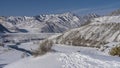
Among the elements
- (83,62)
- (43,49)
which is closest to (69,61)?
(83,62)

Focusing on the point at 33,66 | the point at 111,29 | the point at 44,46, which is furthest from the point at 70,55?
the point at 111,29

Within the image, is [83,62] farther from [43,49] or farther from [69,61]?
[43,49]

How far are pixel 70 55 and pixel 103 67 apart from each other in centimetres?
491

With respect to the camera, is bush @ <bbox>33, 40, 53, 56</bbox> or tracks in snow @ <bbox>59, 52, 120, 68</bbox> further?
bush @ <bbox>33, 40, 53, 56</bbox>

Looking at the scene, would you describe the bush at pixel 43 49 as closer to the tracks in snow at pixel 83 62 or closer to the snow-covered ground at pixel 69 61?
the snow-covered ground at pixel 69 61

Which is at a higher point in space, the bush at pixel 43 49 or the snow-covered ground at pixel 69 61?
the bush at pixel 43 49

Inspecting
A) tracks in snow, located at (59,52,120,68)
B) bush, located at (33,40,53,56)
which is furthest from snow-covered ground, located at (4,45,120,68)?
bush, located at (33,40,53,56)

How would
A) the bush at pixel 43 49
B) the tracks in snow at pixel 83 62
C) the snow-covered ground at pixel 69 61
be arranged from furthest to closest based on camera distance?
the bush at pixel 43 49
the snow-covered ground at pixel 69 61
the tracks in snow at pixel 83 62

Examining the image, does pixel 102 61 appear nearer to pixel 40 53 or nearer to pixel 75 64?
pixel 75 64

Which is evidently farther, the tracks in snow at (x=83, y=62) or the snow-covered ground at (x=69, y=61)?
the snow-covered ground at (x=69, y=61)

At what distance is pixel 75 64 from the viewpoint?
88.1ft

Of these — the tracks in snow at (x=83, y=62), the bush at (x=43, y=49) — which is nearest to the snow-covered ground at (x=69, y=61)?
the tracks in snow at (x=83, y=62)

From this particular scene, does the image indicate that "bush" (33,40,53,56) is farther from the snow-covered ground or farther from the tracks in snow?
the tracks in snow

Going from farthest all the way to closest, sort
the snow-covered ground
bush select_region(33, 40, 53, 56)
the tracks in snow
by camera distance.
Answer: bush select_region(33, 40, 53, 56) < the snow-covered ground < the tracks in snow
